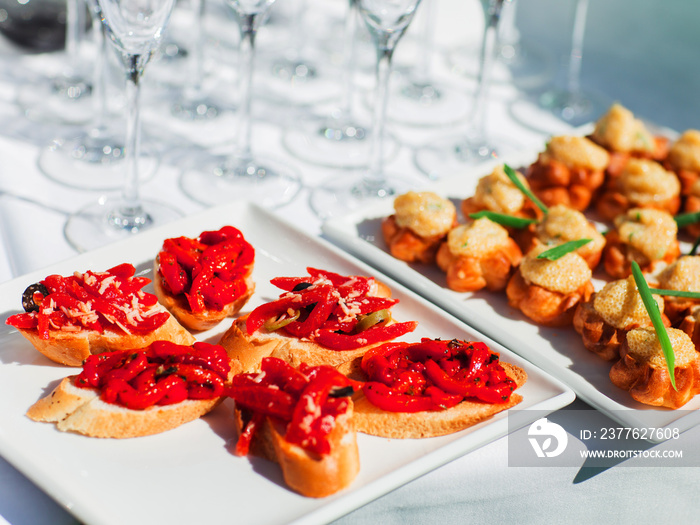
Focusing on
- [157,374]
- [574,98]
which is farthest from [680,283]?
[574,98]

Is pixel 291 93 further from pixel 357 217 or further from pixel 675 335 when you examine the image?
pixel 675 335

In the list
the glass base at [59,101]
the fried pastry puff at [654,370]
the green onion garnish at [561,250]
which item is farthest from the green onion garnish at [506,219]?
the glass base at [59,101]

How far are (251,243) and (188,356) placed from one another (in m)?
0.64

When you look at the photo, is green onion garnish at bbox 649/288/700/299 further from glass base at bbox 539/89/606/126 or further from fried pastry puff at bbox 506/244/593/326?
glass base at bbox 539/89/606/126

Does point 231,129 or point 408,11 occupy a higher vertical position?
point 408,11

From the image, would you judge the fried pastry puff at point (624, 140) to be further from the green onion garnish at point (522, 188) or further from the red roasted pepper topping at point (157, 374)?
the red roasted pepper topping at point (157, 374)

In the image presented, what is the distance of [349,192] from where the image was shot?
2797 mm

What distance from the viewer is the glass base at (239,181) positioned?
106 inches

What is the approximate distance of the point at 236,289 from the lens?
1937 mm

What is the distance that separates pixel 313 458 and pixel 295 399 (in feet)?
0.49

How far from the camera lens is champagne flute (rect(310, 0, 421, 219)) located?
2414 millimetres

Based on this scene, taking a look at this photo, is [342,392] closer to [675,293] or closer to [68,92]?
[675,293]

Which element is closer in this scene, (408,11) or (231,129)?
(408,11)

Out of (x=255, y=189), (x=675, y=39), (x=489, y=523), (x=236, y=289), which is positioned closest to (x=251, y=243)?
(x=236, y=289)
